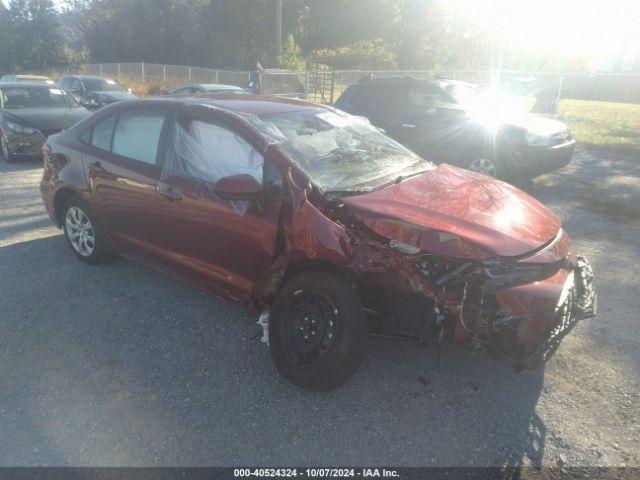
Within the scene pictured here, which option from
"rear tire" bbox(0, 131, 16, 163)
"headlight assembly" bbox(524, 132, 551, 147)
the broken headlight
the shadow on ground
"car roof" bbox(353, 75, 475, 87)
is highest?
"car roof" bbox(353, 75, 475, 87)

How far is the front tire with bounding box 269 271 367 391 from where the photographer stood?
2.82 meters

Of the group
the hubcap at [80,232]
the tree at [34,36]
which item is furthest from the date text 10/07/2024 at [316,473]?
the tree at [34,36]

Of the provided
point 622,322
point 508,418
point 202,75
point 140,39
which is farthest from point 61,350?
point 140,39

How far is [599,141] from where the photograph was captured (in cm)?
1289

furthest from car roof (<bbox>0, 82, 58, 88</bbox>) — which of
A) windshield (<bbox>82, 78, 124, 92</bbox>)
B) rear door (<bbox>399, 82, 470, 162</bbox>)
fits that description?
rear door (<bbox>399, 82, 470, 162</bbox>)

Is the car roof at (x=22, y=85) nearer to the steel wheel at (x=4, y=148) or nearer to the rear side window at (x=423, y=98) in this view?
the steel wheel at (x=4, y=148)

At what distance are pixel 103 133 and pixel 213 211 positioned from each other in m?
1.74

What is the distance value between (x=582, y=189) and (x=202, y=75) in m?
26.4

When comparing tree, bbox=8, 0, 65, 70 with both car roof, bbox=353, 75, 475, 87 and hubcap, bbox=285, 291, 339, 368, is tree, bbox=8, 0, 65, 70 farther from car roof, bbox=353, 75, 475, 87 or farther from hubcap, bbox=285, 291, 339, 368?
hubcap, bbox=285, 291, 339, 368

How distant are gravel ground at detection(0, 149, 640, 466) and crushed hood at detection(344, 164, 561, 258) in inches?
36.5

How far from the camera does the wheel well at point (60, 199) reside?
15.6 feet

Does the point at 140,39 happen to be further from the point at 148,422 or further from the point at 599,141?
the point at 148,422

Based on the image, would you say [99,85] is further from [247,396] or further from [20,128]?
[247,396]

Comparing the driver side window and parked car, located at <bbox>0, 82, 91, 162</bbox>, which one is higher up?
the driver side window
